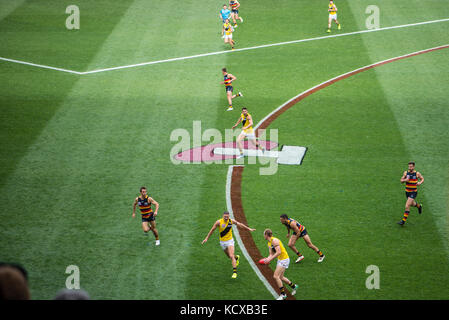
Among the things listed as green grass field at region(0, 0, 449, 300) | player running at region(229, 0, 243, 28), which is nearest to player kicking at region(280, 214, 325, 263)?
green grass field at region(0, 0, 449, 300)

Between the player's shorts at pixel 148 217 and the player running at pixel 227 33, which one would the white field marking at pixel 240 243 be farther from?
the player running at pixel 227 33

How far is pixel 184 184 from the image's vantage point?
1995 cm

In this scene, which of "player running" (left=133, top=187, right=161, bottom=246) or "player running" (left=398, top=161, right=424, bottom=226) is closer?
"player running" (left=133, top=187, right=161, bottom=246)

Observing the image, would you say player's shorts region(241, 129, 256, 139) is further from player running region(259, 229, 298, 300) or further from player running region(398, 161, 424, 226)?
player running region(259, 229, 298, 300)

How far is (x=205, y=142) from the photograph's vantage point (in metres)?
23.0

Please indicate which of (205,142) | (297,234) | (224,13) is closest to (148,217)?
(297,234)

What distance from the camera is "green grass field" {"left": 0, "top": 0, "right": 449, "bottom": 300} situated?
15.4m

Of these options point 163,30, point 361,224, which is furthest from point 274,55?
point 361,224

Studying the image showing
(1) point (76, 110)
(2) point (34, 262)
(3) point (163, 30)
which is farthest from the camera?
(3) point (163, 30)

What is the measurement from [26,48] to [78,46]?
320 cm

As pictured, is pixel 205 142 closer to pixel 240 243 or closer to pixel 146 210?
pixel 240 243

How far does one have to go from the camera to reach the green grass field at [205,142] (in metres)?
15.4

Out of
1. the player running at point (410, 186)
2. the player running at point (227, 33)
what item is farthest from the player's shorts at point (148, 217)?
the player running at point (227, 33)

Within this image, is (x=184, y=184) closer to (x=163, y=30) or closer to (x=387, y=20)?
(x=163, y=30)
